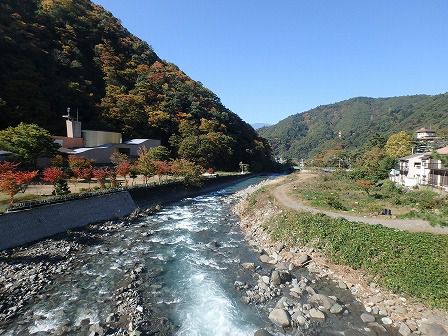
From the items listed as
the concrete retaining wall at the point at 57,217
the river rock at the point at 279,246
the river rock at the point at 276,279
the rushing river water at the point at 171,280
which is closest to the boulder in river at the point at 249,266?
the rushing river water at the point at 171,280

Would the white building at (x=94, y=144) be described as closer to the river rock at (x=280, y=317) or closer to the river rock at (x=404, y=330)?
the river rock at (x=280, y=317)

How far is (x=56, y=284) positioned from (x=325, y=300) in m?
14.1

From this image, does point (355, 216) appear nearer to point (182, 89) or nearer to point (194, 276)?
point (194, 276)

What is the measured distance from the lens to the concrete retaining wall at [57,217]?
2101cm

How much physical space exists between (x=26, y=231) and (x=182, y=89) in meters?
69.2

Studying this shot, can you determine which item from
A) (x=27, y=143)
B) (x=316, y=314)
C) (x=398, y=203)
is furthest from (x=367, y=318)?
(x=27, y=143)

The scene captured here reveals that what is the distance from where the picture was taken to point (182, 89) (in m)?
86.0

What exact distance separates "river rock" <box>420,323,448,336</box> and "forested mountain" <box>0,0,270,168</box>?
55.5 m

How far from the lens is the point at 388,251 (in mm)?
17953

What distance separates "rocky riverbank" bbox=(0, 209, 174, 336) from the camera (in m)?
13.0

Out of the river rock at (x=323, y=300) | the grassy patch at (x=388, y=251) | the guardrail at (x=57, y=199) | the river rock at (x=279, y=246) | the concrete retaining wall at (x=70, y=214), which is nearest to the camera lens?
the river rock at (x=323, y=300)

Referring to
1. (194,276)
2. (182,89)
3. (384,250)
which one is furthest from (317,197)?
(182,89)

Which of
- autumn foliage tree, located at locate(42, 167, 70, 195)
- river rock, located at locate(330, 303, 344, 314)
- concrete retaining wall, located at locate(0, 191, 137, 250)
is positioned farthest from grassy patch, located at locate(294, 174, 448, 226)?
autumn foliage tree, located at locate(42, 167, 70, 195)

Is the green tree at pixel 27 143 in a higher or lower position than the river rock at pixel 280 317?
higher
